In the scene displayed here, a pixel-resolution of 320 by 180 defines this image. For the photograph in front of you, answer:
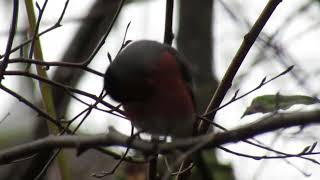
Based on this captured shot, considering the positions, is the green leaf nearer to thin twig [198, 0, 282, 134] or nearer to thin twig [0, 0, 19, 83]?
thin twig [198, 0, 282, 134]

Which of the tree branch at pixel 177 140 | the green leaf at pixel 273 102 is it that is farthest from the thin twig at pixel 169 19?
the tree branch at pixel 177 140

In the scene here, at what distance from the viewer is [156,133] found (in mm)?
2074

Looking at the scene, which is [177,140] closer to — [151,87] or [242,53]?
[151,87]

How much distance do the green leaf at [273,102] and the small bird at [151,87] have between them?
21cm

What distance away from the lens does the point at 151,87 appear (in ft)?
6.21

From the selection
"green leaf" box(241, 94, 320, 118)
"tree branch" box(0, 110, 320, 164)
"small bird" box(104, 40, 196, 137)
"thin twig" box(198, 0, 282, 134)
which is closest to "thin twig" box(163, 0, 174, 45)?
"small bird" box(104, 40, 196, 137)

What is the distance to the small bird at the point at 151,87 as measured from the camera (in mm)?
1889

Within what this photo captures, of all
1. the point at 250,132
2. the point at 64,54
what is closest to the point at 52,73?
the point at 64,54

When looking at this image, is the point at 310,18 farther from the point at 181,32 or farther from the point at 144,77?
the point at 144,77

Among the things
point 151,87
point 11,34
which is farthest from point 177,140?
point 11,34

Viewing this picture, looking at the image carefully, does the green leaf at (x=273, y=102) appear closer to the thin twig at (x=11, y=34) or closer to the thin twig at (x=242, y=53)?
the thin twig at (x=242, y=53)

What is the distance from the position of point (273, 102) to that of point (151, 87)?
43 cm

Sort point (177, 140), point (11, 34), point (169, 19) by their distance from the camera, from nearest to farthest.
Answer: point (177, 140) → point (11, 34) → point (169, 19)

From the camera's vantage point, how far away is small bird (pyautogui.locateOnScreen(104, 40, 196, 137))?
1.89 m
